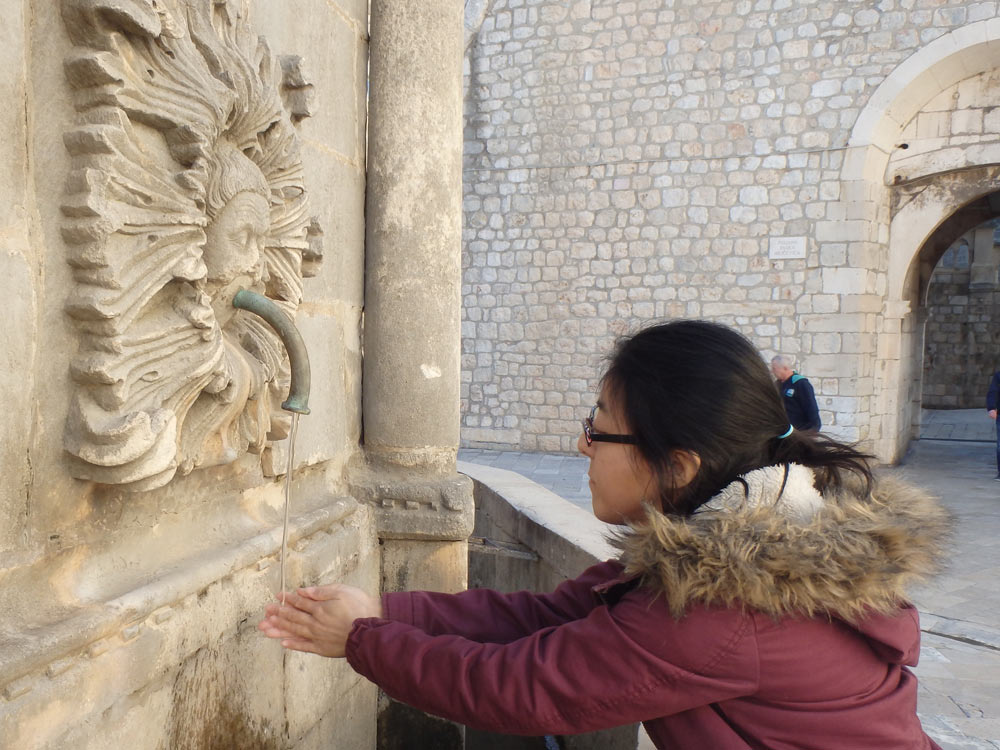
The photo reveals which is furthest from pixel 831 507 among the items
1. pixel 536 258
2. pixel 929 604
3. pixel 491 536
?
pixel 536 258

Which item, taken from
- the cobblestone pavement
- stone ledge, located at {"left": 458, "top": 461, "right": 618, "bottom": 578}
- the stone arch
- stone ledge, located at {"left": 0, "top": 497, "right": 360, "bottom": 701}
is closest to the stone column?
stone ledge, located at {"left": 0, "top": 497, "right": 360, "bottom": 701}

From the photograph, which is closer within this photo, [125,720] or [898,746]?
[898,746]

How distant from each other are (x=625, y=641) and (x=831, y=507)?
0.34 m

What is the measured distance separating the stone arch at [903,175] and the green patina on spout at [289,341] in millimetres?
9087

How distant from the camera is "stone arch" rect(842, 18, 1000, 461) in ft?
30.3

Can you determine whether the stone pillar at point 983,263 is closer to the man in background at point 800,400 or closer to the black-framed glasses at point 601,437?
the man in background at point 800,400

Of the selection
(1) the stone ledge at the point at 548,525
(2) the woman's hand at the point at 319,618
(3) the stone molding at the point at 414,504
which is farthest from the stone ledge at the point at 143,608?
(1) the stone ledge at the point at 548,525

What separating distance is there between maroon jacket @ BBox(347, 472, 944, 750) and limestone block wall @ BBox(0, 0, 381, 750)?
410mm

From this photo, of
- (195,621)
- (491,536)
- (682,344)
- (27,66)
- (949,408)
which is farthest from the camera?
(949,408)

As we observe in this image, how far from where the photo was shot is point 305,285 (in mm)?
2010

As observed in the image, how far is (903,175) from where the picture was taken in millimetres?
9805

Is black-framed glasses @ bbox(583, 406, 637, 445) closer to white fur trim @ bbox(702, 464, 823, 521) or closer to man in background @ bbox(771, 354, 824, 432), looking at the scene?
white fur trim @ bbox(702, 464, 823, 521)

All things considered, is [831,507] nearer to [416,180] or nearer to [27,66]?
[27,66]

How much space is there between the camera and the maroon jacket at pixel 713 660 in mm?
1120
